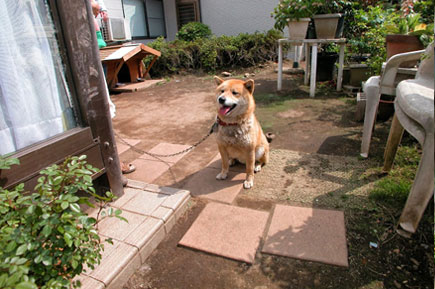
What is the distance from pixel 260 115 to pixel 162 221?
3198 millimetres

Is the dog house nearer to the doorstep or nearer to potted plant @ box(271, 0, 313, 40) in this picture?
the doorstep

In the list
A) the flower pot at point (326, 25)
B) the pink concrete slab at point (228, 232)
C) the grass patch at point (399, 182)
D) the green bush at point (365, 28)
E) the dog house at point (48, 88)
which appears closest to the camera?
the dog house at point (48, 88)

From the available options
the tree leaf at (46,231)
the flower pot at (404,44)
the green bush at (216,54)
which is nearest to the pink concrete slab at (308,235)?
the tree leaf at (46,231)

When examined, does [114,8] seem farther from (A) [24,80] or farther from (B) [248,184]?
(B) [248,184]

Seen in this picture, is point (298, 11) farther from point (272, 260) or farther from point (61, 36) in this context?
point (272, 260)

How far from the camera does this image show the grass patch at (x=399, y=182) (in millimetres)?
2424

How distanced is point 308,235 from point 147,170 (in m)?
2.03

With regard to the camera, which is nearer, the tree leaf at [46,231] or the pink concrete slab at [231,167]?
the tree leaf at [46,231]

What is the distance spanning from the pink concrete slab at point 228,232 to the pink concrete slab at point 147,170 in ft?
3.04

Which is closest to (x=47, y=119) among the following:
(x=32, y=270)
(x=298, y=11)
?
(x=32, y=270)

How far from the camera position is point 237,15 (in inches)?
442

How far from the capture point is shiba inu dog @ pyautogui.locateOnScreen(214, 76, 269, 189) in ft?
8.38

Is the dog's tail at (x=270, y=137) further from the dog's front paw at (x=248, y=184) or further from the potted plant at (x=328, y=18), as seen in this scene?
the potted plant at (x=328, y=18)

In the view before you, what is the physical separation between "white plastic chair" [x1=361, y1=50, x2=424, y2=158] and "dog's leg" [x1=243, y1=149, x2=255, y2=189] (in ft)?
4.52
